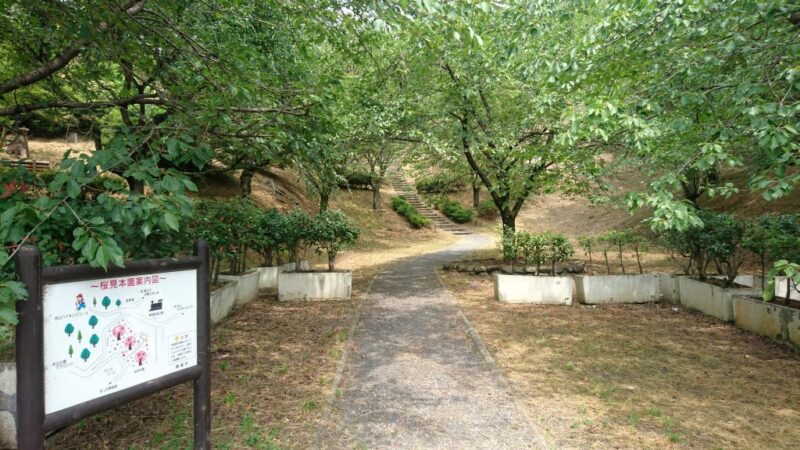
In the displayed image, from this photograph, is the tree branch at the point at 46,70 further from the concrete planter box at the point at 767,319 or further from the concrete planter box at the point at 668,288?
the concrete planter box at the point at 668,288

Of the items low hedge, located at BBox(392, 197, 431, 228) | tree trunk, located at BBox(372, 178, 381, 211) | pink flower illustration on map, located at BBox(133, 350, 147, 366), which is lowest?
pink flower illustration on map, located at BBox(133, 350, 147, 366)

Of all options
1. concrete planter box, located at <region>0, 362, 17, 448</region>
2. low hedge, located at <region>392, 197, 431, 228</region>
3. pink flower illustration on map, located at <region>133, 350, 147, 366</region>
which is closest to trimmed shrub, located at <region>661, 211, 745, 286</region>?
pink flower illustration on map, located at <region>133, 350, 147, 366</region>

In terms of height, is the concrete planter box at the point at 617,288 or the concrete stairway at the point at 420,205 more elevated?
the concrete stairway at the point at 420,205

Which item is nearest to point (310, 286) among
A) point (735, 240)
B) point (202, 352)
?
point (202, 352)

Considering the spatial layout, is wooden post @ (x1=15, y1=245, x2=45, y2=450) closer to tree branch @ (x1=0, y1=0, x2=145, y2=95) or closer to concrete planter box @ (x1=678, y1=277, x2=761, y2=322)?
tree branch @ (x1=0, y1=0, x2=145, y2=95)

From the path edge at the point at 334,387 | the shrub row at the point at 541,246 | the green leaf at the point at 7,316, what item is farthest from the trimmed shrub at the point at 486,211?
the green leaf at the point at 7,316

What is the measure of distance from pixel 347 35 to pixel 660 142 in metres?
4.81

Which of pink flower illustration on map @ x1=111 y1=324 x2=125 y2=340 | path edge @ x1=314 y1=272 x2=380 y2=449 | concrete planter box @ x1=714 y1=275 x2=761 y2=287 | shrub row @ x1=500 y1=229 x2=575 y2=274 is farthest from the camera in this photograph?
shrub row @ x1=500 y1=229 x2=575 y2=274

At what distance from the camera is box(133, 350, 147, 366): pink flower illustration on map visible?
2313 mm

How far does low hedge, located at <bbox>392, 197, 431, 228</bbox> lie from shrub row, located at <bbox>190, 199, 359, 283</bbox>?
50.3 feet

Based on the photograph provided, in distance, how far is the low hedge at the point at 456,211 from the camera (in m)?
27.7

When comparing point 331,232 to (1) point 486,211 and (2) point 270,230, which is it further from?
(1) point 486,211

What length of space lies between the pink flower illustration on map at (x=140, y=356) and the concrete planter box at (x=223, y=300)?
4.08 metres

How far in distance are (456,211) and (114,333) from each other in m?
26.4
